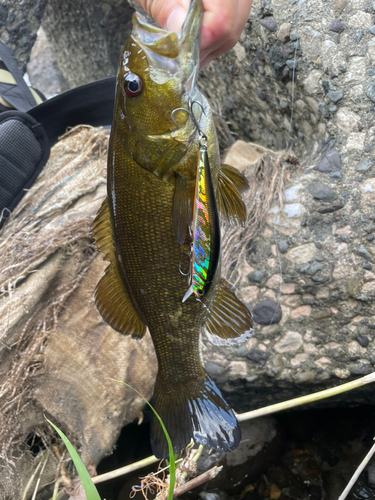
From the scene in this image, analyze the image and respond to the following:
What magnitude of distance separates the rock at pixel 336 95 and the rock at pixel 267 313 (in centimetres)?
95

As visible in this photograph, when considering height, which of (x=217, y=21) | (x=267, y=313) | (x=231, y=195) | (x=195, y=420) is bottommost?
(x=267, y=313)

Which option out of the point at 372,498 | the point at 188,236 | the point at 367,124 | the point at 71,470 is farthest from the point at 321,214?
the point at 71,470

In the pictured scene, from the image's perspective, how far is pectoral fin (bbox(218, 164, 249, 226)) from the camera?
1.08 meters

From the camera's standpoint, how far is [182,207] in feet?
3.12

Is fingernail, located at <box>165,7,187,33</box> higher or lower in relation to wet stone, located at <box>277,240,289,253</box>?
higher

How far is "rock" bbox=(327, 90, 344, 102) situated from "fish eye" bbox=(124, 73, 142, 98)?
1203 millimetres

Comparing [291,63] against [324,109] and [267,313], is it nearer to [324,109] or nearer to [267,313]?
[324,109]

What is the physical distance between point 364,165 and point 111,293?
1.27 m

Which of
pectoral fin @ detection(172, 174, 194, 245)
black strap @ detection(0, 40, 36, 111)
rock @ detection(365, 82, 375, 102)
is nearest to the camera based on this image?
pectoral fin @ detection(172, 174, 194, 245)

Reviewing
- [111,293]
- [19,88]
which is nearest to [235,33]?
[111,293]

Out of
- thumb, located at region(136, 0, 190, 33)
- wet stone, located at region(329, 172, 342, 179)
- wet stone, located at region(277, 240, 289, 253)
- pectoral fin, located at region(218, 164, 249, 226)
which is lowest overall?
wet stone, located at region(277, 240, 289, 253)

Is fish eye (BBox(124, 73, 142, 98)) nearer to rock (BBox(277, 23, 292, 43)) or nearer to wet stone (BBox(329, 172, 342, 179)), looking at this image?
wet stone (BBox(329, 172, 342, 179))

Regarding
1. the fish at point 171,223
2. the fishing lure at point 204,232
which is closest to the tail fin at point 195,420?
the fish at point 171,223

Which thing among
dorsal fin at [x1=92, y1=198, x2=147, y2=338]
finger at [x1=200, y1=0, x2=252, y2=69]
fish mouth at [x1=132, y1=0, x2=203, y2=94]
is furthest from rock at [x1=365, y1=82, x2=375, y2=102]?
dorsal fin at [x1=92, y1=198, x2=147, y2=338]
